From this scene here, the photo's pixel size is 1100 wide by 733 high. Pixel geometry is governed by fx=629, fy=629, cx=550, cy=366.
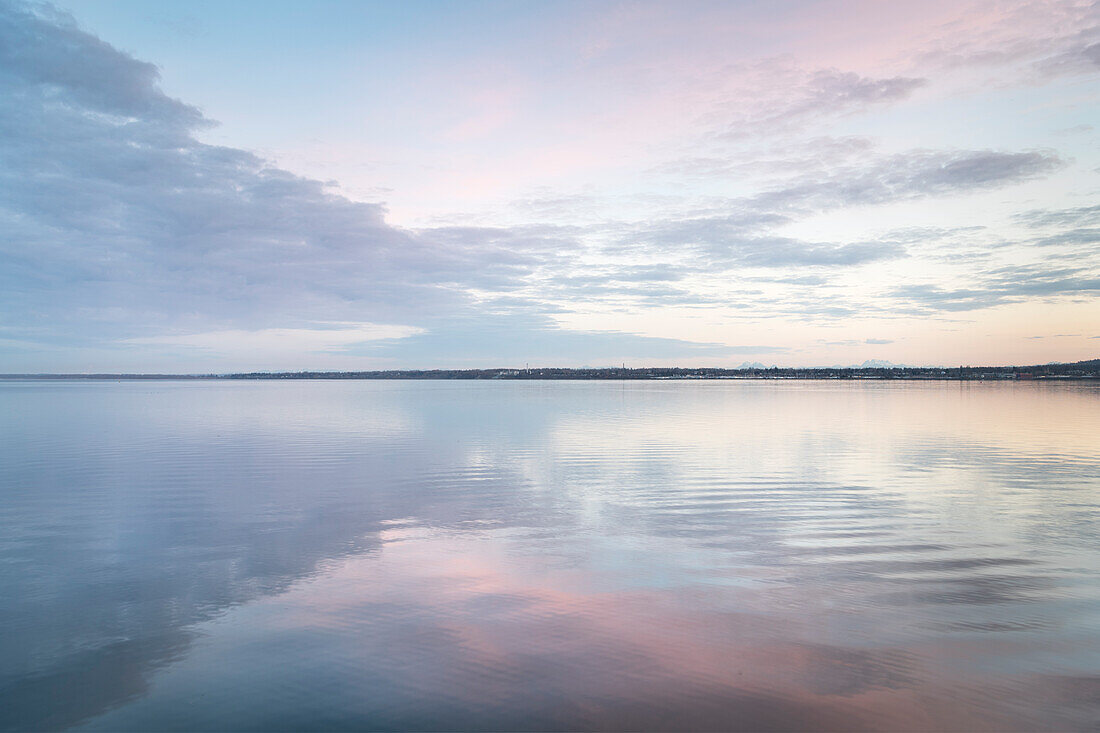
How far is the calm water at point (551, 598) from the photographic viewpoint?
249 inches

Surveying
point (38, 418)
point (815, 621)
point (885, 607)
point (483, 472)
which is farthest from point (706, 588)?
point (38, 418)

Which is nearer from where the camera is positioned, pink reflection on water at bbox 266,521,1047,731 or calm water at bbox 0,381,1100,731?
pink reflection on water at bbox 266,521,1047,731

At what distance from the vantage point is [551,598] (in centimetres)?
914

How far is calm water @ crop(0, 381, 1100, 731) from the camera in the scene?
6.32 meters

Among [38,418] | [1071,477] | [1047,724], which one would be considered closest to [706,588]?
[1047,724]

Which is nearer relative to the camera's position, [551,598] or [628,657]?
[628,657]

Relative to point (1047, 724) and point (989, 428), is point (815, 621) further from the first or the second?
point (989, 428)

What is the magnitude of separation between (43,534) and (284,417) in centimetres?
3285

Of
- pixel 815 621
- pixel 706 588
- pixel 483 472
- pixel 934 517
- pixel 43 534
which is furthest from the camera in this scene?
pixel 483 472

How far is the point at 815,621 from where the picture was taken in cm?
827

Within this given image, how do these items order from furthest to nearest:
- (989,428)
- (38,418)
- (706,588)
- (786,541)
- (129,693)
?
(38,418) < (989,428) < (786,541) < (706,588) < (129,693)

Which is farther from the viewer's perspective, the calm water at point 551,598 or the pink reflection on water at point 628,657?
the calm water at point 551,598

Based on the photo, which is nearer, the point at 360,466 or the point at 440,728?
the point at 440,728

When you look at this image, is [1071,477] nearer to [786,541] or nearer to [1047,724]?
[786,541]
